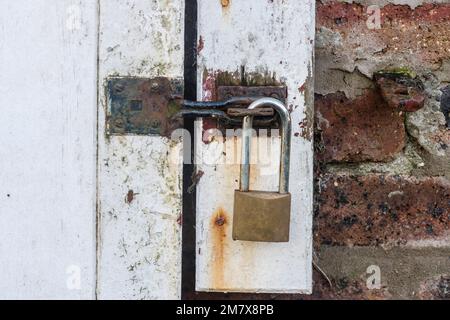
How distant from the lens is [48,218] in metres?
0.83

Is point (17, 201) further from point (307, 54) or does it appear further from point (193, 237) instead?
point (307, 54)

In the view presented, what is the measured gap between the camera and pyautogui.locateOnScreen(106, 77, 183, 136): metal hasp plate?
83cm

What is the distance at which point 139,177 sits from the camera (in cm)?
83

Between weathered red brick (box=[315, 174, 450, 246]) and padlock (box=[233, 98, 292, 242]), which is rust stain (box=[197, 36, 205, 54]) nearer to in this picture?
padlock (box=[233, 98, 292, 242])

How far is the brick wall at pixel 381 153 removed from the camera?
35.6 inches

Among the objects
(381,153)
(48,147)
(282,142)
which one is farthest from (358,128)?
(48,147)

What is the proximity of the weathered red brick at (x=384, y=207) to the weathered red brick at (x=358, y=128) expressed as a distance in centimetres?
4

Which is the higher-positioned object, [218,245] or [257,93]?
[257,93]

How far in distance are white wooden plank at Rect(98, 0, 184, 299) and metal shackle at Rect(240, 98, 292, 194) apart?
0.31 feet

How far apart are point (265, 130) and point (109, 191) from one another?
0.23 metres

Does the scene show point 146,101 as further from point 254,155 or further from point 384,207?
point 384,207

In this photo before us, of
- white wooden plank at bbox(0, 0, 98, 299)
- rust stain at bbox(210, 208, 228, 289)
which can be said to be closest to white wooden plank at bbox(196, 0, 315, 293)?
rust stain at bbox(210, 208, 228, 289)

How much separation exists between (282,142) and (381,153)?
20 centimetres

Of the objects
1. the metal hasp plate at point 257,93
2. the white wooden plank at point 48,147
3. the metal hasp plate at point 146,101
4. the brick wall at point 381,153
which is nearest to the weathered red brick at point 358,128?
the brick wall at point 381,153
